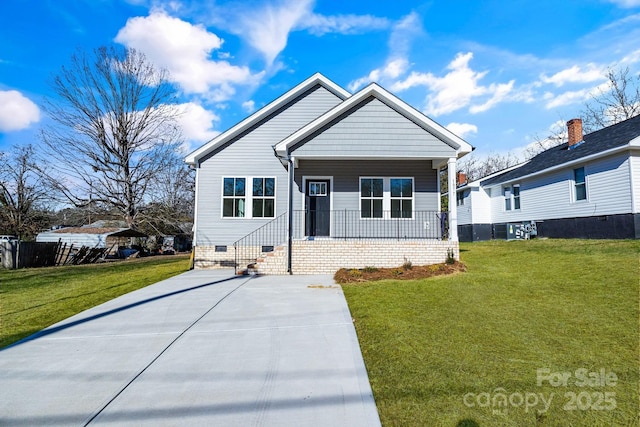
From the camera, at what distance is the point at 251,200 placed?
12.7 m

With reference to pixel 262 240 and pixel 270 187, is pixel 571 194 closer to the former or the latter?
pixel 270 187

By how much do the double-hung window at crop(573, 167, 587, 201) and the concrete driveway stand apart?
46.6 feet

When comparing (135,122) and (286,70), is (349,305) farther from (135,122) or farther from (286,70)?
(135,122)

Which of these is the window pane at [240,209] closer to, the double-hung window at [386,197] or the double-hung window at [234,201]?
the double-hung window at [234,201]

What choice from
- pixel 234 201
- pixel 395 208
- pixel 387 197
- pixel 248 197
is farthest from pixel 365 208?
pixel 234 201

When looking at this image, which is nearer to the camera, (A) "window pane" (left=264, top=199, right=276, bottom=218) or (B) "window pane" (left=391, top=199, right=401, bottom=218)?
(B) "window pane" (left=391, top=199, right=401, bottom=218)

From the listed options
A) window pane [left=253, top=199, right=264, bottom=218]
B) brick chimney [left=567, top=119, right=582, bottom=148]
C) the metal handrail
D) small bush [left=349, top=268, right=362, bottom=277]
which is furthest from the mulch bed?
brick chimney [left=567, top=119, right=582, bottom=148]

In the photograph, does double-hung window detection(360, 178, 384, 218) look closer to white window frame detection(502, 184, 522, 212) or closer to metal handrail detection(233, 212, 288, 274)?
metal handrail detection(233, 212, 288, 274)

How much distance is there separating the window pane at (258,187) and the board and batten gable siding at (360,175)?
1454mm

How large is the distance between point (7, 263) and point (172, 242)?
47.6 feet

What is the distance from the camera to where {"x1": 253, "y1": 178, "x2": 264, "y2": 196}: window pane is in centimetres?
1273

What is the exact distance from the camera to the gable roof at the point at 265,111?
12.6 metres

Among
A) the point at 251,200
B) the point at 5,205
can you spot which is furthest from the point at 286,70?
the point at 5,205

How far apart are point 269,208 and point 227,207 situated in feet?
5.39
